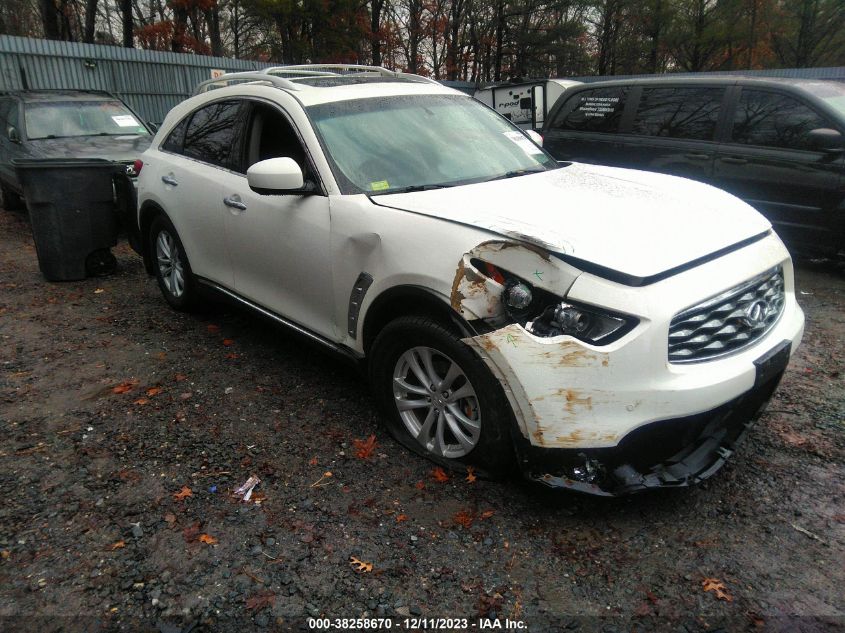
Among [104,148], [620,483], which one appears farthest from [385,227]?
[104,148]

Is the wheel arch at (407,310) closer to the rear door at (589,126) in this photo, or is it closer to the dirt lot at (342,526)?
the dirt lot at (342,526)

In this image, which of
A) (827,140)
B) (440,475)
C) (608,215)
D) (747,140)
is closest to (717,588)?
(440,475)

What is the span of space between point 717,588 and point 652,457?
0.50m

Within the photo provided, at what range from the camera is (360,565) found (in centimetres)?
241

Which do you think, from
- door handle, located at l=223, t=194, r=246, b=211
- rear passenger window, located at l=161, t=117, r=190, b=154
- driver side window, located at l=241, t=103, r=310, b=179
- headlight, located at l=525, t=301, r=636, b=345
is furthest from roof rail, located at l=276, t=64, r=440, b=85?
headlight, located at l=525, t=301, r=636, b=345

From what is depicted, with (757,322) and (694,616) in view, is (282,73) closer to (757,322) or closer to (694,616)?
(757,322)

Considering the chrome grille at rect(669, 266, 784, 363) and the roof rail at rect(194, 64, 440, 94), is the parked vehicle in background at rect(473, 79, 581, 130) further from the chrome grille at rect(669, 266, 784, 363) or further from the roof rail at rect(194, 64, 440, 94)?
the chrome grille at rect(669, 266, 784, 363)

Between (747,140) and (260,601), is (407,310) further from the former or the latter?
(747,140)

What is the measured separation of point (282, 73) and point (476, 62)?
26.7m

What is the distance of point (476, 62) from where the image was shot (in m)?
28.8

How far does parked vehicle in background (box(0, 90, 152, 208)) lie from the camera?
7961mm

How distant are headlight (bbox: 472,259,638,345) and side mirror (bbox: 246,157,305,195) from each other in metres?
1.16

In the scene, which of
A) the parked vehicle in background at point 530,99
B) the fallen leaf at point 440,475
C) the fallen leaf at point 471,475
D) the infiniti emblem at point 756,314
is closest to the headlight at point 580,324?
the infiniti emblem at point 756,314

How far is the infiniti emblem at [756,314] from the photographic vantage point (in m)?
2.58
